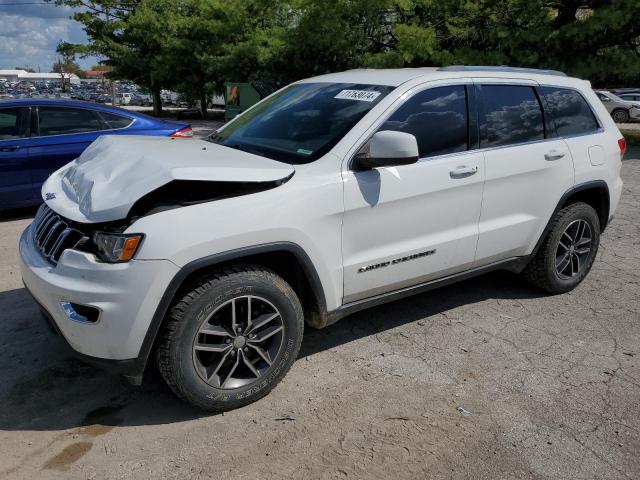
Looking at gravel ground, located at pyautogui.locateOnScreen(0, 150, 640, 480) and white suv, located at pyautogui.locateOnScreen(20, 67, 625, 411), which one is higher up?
white suv, located at pyautogui.locateOnScreen(20, 67, 625, 411)

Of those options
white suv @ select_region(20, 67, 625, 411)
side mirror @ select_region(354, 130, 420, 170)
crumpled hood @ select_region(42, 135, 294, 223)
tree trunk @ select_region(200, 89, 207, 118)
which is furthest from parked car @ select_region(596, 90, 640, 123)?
crumpled hood @ select_region(42, 135, 294, 223)

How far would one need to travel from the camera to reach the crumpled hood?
2.77 metres

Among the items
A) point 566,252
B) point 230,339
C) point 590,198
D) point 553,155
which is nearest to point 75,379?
point 230,339

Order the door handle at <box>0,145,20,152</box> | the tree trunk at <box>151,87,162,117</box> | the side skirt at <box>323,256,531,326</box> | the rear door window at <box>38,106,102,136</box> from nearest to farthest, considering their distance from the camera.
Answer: the side skirt at <box>323,256,531,326</box>, the door handle at <box>0,145,20,152</box>, the rear door window at <box>38,106,102,136</box>, the tree trunk at <box>151,87,162,117</box>

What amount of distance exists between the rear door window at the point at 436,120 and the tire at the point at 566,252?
126 cm

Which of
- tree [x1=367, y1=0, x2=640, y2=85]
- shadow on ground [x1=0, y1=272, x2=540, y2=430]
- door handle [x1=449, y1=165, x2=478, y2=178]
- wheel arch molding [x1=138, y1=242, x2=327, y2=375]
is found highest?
tree [x1=367, y1=0, x2=640, y2=85]

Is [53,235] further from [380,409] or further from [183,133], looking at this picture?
[183,133]

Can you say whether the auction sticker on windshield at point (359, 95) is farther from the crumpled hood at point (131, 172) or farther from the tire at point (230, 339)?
the tire at point (230, 339)

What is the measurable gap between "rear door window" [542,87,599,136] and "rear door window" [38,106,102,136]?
17.7ft

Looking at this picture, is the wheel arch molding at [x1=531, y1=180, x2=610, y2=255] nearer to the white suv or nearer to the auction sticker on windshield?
the white suv

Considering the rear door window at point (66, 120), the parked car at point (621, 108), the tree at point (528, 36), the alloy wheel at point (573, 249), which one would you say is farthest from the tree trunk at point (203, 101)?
the alloy wheel at point (573, 249)

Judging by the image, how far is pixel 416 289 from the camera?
3789mm

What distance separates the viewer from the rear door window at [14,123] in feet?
22.0

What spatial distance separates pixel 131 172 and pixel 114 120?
488 cm
